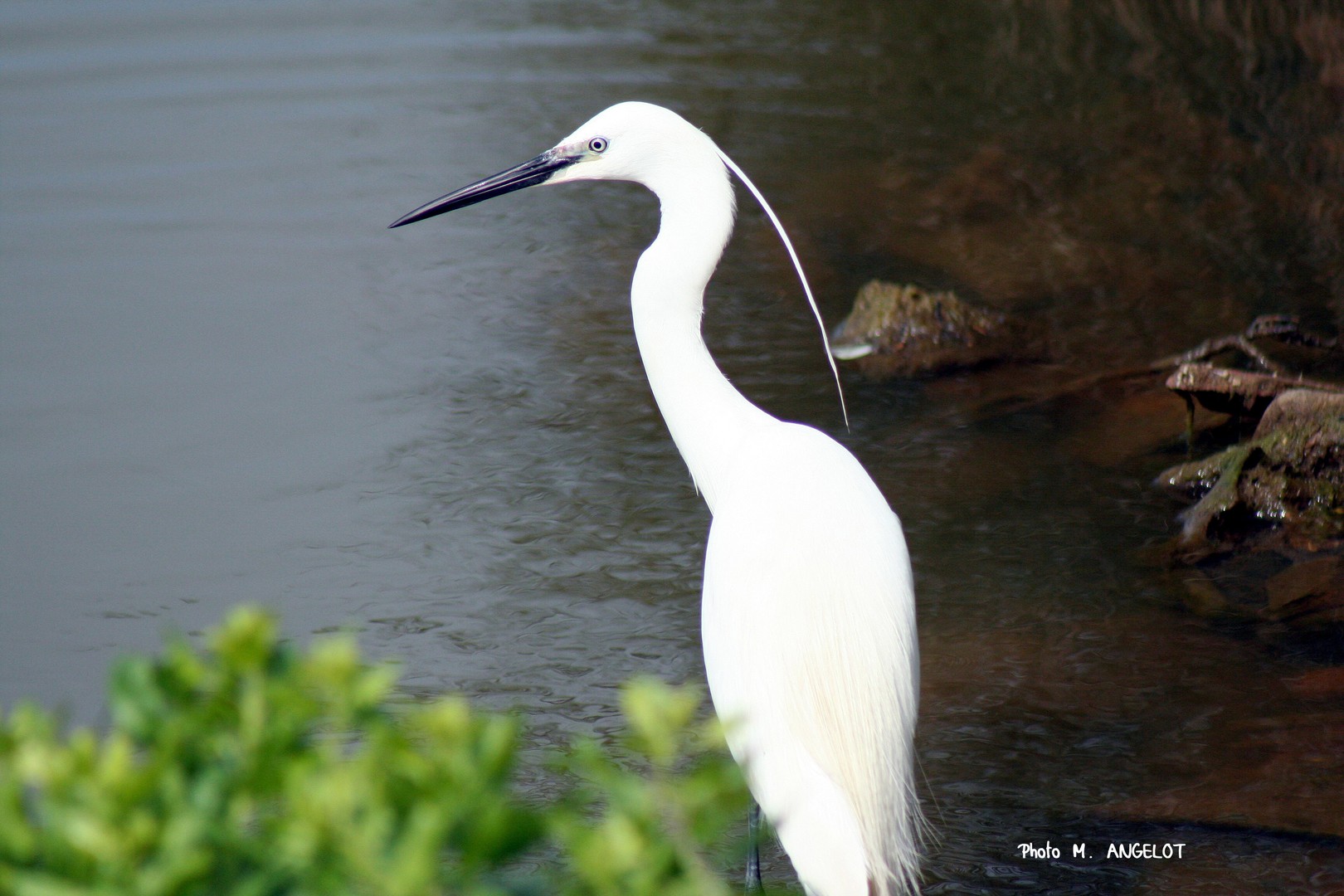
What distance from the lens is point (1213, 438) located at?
4480mm

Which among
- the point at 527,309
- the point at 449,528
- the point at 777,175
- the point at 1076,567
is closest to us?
the point at 1076,567

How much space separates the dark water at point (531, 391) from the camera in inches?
134

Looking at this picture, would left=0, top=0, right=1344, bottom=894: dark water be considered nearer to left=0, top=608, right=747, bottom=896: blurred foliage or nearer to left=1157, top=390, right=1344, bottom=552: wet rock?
left=1157, top=390, right=1344, bottom=552: wet rock

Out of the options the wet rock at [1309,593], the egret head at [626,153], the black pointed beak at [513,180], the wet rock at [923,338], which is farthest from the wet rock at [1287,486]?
the black pointed beak at [513,180]

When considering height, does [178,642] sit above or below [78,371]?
above

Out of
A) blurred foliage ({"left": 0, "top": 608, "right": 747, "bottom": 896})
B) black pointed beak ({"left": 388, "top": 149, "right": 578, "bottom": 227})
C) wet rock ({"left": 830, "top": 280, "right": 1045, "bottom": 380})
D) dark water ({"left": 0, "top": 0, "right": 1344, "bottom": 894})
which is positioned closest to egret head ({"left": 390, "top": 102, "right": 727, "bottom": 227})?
black pointed beak ({"left": 388, "top": 149, "right": 578, "bottom": 227})

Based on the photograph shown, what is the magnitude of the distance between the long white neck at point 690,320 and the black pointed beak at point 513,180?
0.85 ft

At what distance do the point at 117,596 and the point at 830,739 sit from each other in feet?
8.33

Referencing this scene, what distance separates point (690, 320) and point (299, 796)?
2.02 metres

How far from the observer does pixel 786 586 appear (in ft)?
7.90

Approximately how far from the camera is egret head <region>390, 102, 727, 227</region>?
2.79 metres

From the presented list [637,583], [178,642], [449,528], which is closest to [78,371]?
[449,528]

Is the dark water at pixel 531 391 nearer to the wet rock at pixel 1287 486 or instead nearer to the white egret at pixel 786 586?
the wet rock at pixel 1287 486

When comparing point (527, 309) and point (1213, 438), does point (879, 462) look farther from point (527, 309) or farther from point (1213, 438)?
point (527, 309)
